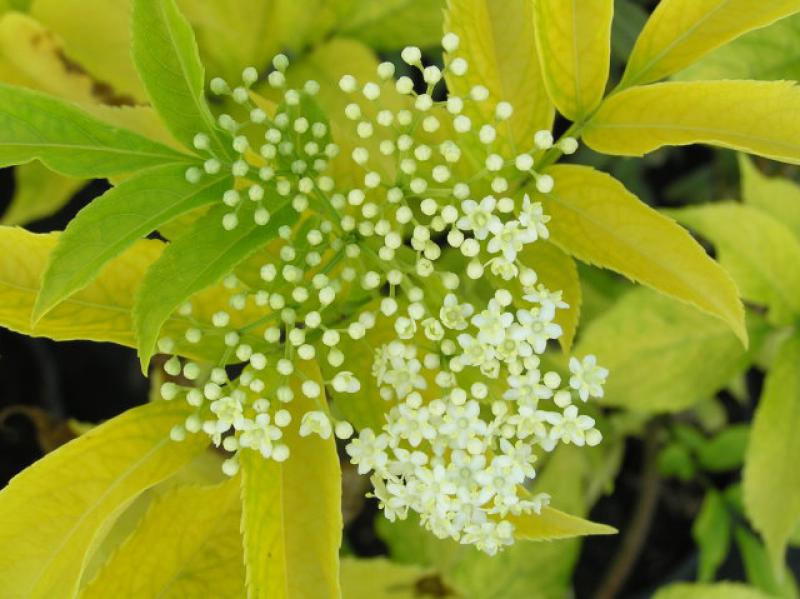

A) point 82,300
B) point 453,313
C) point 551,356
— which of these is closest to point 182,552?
→ point 82,300

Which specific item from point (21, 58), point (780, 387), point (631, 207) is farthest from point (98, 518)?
point (780, 387)

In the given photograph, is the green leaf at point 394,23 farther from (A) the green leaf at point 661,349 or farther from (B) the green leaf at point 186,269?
(B) the green leaf at point 186,269

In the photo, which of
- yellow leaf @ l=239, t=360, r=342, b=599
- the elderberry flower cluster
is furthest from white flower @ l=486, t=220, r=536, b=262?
yellow leaf @ l=239, t=360, r=342, b=599

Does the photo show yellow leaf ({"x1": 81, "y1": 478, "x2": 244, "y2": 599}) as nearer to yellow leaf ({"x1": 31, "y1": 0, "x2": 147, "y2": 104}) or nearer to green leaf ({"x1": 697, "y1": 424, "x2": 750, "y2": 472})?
yellow leaf ({"x1": 31, "y1": 0, "x2": 147, "y2": 104})

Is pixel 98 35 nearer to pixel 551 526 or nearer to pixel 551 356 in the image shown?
pixel 551 356

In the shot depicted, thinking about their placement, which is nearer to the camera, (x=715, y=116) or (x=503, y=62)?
(x=715, y=116)
